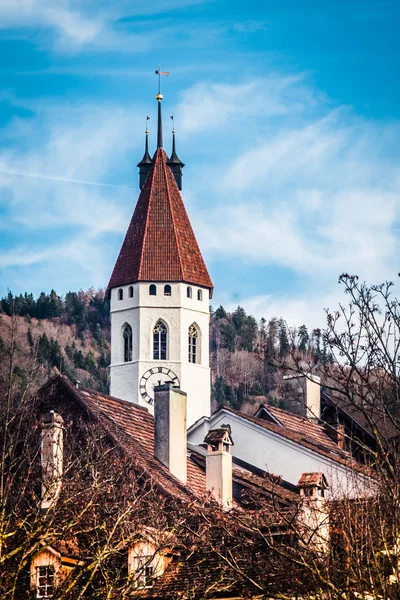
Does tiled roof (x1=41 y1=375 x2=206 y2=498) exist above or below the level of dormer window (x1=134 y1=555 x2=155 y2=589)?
above

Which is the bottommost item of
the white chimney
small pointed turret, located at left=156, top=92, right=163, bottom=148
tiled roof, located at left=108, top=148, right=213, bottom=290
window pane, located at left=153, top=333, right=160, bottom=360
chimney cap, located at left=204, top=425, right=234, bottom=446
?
the white chimney

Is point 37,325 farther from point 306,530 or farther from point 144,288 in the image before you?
point 306,530

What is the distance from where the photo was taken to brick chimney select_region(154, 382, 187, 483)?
3322cm

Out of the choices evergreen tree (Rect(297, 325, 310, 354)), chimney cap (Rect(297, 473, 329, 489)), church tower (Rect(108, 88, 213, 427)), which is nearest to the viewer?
chimney cap (Rect(297, 473, 329, 489))

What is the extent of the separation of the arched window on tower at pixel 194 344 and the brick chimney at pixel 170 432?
38.3 meters

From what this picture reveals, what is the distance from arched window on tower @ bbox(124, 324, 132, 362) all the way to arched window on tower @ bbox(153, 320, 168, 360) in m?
1.25

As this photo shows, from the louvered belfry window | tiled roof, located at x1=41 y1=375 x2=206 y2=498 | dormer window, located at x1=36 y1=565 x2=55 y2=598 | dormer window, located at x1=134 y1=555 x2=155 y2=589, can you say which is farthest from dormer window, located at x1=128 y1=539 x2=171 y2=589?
the louvered belfry window

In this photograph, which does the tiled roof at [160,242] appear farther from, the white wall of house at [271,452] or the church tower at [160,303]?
the white wall of house at [271,452]

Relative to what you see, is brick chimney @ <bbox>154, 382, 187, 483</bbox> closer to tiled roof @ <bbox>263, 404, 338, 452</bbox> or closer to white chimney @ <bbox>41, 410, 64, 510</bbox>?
white chimney @ <bbox>41, 410, 64, 510</bbox>

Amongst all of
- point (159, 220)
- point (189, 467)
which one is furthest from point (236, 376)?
point (189, 467)

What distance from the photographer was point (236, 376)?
14012 centimetres

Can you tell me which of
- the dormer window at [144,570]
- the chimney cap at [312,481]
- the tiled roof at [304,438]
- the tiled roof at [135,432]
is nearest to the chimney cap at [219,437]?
the tiled roof at [135,432]

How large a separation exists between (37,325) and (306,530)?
401 ft

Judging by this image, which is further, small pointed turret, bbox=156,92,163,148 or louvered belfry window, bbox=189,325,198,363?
small pointed turret, bbox=156,92,163,148
